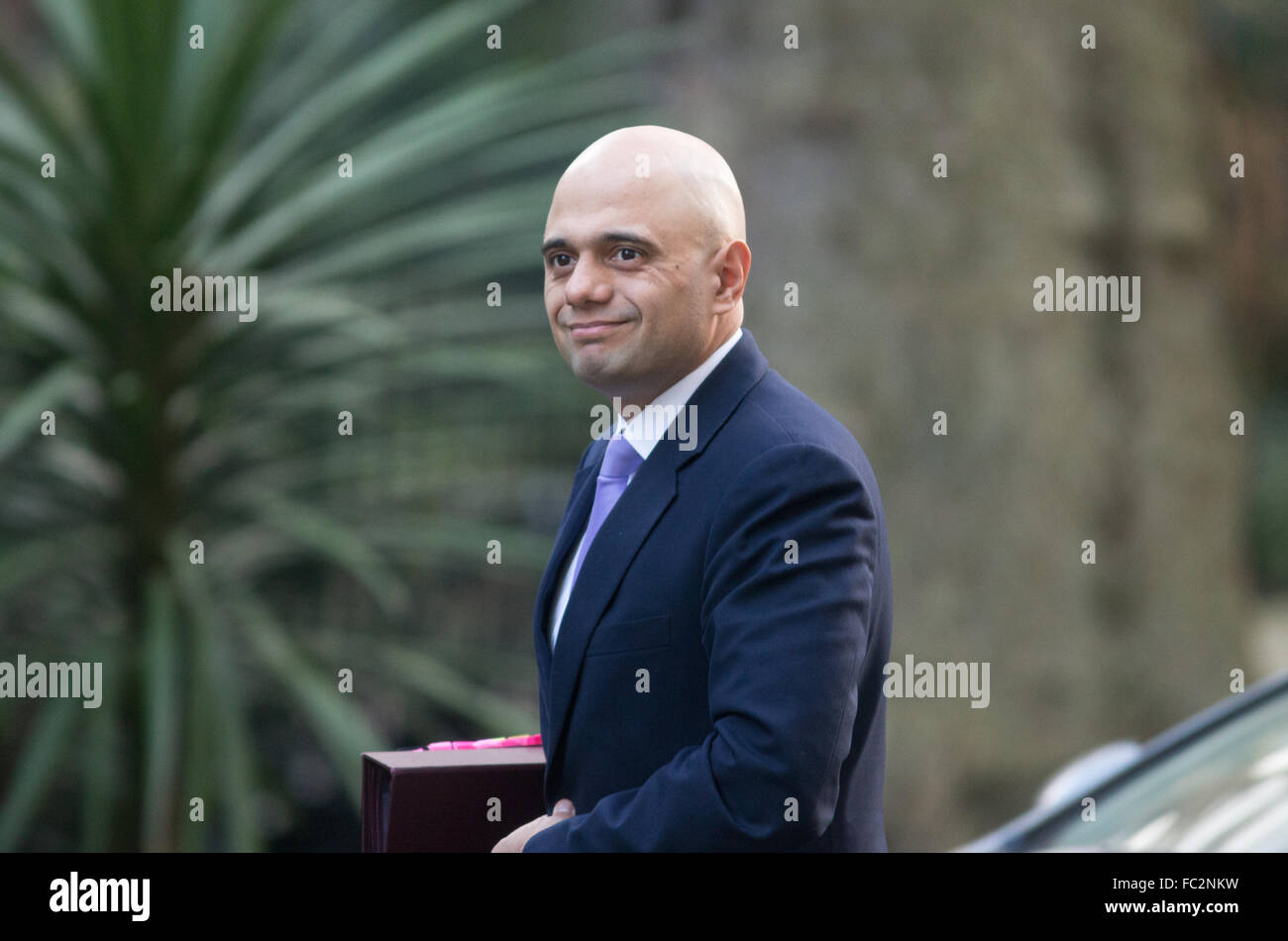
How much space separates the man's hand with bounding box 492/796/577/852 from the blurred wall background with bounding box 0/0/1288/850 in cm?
189

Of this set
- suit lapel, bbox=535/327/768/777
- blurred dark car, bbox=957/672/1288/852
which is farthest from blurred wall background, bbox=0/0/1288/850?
suit lapel, bbox=535/327/768/777

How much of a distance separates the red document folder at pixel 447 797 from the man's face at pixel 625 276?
38 cm

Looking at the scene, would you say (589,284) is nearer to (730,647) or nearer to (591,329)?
(591,329)

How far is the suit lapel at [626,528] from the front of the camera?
52.0 inches

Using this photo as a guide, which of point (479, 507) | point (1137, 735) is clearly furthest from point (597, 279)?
point (1137, 735)

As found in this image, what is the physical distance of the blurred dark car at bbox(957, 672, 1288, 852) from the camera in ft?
5.26

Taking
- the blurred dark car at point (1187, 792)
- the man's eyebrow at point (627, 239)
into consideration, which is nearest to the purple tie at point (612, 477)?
the man's eyebrow at point (627, 239)

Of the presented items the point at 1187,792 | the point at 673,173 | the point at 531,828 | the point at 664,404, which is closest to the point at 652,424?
the point at 664,404

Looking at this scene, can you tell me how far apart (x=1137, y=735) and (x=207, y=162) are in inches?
133

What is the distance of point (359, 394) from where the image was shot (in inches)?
137

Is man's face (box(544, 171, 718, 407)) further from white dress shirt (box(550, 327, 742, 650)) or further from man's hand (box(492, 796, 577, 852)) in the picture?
man's hand (box(492, 796, 577, 852))

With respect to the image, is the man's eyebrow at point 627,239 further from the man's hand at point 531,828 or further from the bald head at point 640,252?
the man's hand at point 531,828
